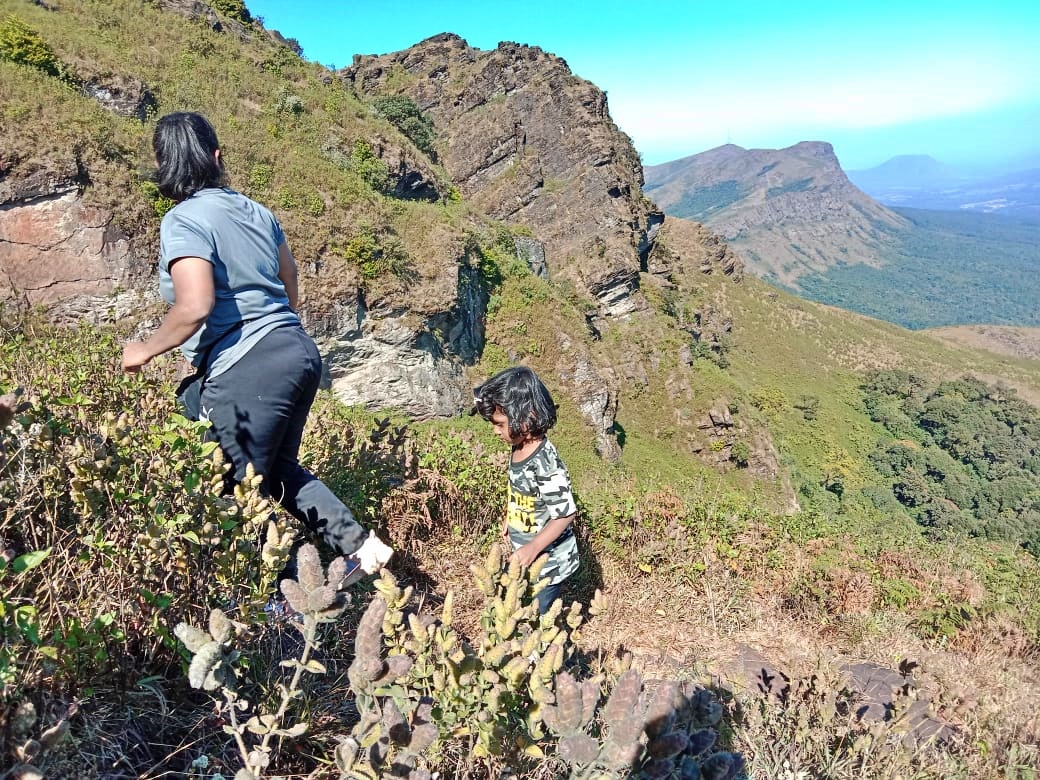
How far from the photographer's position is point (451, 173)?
35.6m

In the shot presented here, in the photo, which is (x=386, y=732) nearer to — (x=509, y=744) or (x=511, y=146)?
(x=509, y=744)

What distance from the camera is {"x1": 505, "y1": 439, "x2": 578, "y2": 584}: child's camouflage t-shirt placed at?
108 inches

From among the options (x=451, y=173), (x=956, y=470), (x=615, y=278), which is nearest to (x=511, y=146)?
(x=451, y=173)

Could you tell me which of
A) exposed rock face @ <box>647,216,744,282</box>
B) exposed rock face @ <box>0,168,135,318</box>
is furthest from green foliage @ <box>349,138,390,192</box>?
exposed rock face @ <box>647,216,744,282</box>

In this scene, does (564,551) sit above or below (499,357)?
above

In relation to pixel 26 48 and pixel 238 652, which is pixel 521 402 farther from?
pixel 26 48

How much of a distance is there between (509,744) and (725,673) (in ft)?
6.51

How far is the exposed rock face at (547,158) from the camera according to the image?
101 ft

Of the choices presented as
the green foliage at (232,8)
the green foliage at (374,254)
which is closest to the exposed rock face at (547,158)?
the green foliage at (232,8)

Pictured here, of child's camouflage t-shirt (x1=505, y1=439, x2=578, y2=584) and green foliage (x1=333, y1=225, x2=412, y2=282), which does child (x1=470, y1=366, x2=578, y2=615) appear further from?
green foliage (x1=333, y1=225, x2=412, y2=282)

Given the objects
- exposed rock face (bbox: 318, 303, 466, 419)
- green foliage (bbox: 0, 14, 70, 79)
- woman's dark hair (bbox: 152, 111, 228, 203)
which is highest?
green foliage (bbox: 0, 14, 70, 79)

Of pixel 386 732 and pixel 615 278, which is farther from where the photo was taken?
pixel 615 278

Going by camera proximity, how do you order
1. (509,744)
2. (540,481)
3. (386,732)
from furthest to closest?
(540,481)
(509,744)
(386,732)

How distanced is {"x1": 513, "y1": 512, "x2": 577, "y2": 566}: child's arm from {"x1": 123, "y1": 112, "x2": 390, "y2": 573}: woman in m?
0.66
